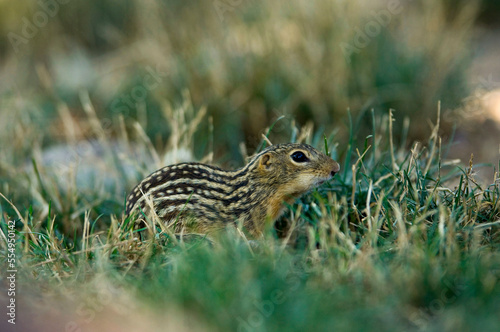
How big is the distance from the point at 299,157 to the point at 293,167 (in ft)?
0.26

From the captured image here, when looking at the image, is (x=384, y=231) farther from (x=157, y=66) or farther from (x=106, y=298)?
(x=157, y=66)

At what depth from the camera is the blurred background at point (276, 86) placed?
636cm

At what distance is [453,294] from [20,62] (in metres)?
8.37

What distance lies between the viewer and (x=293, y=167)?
410 centimetres

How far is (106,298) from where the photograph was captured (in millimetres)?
2947

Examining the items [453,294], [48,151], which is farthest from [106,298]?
[48,151]

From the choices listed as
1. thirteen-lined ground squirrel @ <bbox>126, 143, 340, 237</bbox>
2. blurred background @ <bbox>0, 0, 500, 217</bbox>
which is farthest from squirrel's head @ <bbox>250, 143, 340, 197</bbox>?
blurred background @ <bbox>0, 0, 500, 217</bbox>

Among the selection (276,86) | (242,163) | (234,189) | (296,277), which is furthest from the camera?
(276,86)

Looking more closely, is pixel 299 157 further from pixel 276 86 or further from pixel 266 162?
pixel 276 86

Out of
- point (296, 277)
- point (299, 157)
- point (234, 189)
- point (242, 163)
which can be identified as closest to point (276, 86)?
point (242, 163)

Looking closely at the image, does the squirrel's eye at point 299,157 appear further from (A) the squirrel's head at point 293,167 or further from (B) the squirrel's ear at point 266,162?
(B) the squirrel's ear at point 266,162

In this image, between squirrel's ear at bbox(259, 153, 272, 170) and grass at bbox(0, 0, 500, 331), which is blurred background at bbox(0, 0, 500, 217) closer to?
grass at bbox(0, 0, 500, 331)

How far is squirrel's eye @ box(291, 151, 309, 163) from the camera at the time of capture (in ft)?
13.4

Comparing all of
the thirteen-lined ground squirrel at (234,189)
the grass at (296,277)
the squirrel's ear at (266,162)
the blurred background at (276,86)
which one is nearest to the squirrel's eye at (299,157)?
the thirteen-lined ground squirrel at (234,189)
